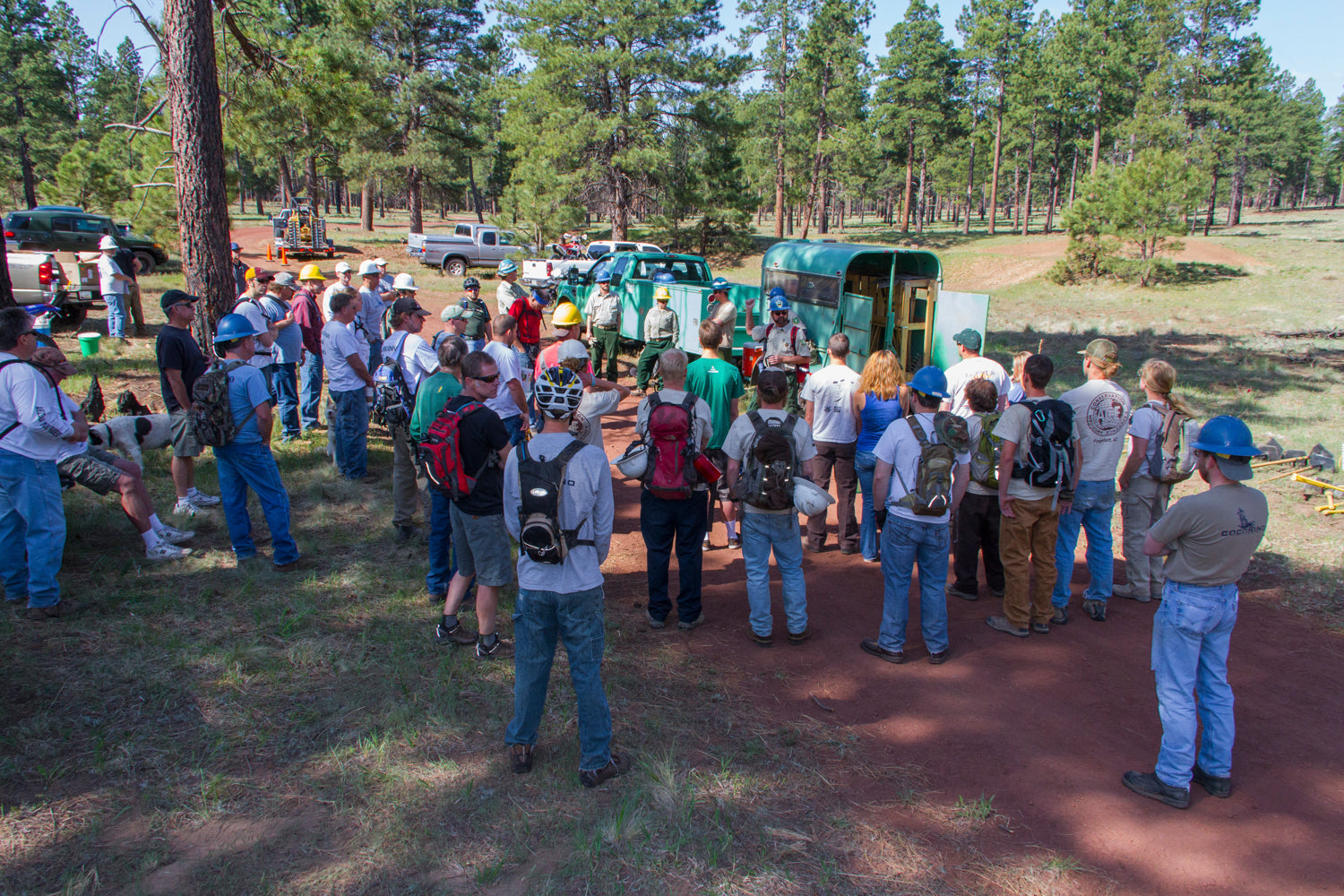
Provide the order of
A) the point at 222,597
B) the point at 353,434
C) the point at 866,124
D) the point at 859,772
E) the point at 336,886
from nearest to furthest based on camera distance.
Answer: the point at 336,886, the point at 859,772, the point at 222,597, the point at 353,434, the point at 866,124

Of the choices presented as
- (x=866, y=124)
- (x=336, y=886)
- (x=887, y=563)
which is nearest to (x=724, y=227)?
(x=866, y=124)

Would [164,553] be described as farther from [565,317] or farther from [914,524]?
[914,524]

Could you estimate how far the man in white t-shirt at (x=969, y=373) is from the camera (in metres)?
6.08

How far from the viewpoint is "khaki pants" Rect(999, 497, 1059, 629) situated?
5.02m

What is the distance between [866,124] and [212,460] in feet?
123

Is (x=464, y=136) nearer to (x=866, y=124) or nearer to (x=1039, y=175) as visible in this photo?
→ (x=866, y=124)

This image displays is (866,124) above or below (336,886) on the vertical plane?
above

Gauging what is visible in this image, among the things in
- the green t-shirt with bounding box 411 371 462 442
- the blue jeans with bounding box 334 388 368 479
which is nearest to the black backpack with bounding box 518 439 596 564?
the green t-shirt with bounding box 411 371 462 442

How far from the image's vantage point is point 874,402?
6004 mm

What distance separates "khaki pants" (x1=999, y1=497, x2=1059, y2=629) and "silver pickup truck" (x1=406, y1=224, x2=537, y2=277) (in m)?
25.6

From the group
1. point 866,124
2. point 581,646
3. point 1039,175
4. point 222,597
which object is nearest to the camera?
point 581,646

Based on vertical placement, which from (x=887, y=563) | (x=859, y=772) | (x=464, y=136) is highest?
(x=464, y=136)

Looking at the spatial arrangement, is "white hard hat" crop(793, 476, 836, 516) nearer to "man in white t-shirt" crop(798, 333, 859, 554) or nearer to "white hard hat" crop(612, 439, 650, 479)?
"white hard hat" crop(612, 439, 650, 479)

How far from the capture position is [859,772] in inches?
152
